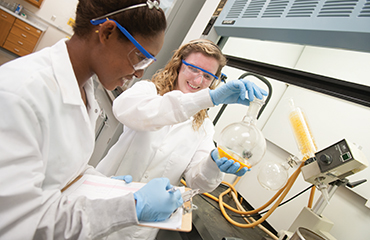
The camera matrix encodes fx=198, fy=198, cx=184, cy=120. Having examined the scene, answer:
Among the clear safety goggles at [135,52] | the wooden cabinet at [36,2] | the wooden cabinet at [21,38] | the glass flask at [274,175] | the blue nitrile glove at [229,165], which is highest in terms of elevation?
the wooden cabinet at [36,2]

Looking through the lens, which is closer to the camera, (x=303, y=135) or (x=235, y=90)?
(x=235, y=90)

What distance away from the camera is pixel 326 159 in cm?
102

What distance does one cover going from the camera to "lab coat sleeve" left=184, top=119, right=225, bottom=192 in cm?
120

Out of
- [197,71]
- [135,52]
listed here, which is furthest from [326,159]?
[135,52]

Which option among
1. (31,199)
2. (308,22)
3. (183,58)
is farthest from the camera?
(183,58)

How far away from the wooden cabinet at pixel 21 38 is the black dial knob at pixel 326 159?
7.30 metres

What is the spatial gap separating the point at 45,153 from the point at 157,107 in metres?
0.56

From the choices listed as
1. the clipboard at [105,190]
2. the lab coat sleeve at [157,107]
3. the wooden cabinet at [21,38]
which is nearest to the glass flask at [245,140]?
the lab coat sleeve at [157,107]

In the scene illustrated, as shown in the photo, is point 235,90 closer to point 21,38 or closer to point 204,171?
point 204,171

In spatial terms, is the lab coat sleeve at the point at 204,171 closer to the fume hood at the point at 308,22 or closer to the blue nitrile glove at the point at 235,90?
the blue nitrile glove at the point at 235,90

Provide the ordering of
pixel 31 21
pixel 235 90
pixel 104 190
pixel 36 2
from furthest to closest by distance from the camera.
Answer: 1. pixel 31 21
2. pixel 36 2
3. pixel 235 90
4. pixel 104 190

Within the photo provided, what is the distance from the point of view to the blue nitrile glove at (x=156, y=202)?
2.35 ft

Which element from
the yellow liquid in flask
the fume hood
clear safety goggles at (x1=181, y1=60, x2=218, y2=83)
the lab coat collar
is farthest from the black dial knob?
the lab coat collar

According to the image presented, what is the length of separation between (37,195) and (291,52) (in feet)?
7.78
